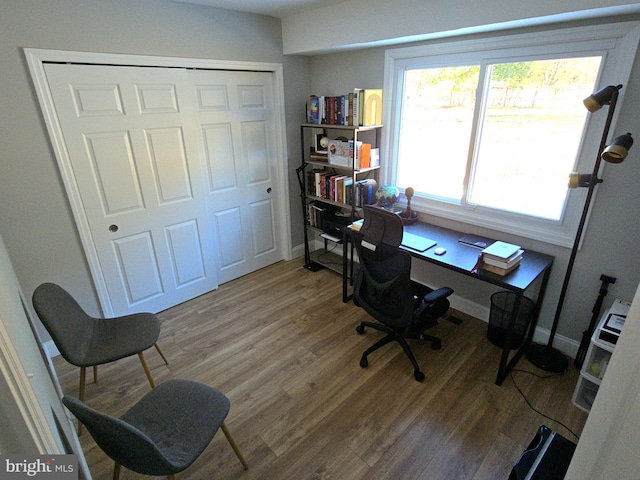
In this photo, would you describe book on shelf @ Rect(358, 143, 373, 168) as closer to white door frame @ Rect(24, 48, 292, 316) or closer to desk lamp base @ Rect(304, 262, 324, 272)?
white door frame @ Rect(24, 48, 292, 316)

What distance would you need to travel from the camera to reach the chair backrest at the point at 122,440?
3.72ft

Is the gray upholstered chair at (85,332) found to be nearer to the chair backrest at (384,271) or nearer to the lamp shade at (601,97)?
the chair backrest at (384,271)

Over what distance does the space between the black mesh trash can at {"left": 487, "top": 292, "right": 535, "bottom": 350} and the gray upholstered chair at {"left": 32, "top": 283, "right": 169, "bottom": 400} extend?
93.2 inches

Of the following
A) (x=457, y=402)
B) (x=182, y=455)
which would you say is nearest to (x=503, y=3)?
(x=457, y=402)

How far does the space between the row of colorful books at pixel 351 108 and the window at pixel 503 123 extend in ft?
0.46

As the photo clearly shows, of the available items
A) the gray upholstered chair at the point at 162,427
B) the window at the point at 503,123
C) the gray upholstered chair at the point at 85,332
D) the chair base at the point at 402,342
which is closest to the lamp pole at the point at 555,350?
the window at the point at 503,123

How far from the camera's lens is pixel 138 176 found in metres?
2.64

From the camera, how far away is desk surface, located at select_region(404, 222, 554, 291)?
2.04 metres

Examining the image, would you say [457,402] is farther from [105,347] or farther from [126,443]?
[105,347]

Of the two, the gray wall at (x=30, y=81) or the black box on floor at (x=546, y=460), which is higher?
the gray wall at (x=30, y=81)

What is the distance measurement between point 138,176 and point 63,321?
125 centimetres

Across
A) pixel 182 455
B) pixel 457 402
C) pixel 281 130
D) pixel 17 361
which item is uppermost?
pixel 281 130

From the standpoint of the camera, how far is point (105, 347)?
1.92 m

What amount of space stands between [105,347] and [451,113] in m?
2.90
